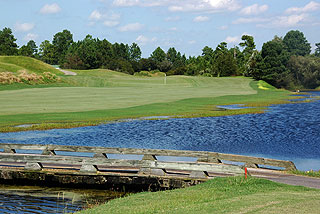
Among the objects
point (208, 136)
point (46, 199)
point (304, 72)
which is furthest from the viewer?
Result: point (304, 72)

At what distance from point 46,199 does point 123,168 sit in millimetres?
3786

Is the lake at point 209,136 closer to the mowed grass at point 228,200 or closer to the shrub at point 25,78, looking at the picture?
the mowed grass at point 228,200

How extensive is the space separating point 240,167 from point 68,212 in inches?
249

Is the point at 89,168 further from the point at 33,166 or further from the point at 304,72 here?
the point at 304,72

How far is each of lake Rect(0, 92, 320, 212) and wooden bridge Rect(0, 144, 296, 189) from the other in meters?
6.85

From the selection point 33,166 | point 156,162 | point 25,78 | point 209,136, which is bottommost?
point 209,136

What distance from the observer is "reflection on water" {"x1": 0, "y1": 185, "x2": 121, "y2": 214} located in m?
16.4

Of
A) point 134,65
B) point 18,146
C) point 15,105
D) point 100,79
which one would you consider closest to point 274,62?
point 100,79

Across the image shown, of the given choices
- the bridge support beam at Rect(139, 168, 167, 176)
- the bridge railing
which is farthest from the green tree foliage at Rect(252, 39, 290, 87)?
the bridge support beam at Rect(139, 168, 167, 176)

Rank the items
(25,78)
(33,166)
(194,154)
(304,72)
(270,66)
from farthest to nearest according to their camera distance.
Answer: (304,72) → (270,66) → (25,78) → (33,166) → (194,154)

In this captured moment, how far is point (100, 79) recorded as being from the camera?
114688 millimetres

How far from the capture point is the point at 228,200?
1359 centimetres

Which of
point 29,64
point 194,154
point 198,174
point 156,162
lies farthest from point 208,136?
point 29,64

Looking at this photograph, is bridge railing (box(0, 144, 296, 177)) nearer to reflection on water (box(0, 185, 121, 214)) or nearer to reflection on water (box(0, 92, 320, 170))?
reflection on water (box(0, 185, 121, 214))
